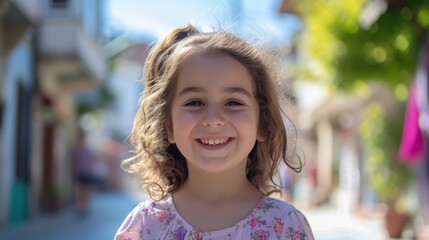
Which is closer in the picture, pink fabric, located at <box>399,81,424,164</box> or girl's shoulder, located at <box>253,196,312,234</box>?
girl's shoulder, located at <box>253,196,312,234</box>

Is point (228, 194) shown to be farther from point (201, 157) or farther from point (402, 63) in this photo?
point (402, 63)

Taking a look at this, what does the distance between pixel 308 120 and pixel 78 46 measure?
1410 centimetres

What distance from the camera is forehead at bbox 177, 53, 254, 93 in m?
2.36

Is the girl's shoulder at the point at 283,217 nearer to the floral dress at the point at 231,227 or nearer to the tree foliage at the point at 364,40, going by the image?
the floral dress at the point at 231,227

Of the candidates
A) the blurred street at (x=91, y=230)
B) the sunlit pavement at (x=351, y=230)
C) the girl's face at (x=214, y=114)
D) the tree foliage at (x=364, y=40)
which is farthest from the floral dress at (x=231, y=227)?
the sunlit pavement at (x=351, y=230)

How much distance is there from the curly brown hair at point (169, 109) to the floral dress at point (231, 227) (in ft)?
0.56

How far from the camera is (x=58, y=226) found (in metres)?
13.1

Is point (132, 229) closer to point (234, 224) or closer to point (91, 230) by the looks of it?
point (234, 224)

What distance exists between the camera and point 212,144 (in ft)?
7.72

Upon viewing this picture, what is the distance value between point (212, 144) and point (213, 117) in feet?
0.31

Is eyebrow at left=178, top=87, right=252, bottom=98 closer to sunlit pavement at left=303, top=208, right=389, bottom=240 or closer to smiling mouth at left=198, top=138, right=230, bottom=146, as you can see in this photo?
smiling mouth at left=198, top=138, right=230, bottom=146

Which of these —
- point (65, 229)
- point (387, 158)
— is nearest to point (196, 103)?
point (65, 229)

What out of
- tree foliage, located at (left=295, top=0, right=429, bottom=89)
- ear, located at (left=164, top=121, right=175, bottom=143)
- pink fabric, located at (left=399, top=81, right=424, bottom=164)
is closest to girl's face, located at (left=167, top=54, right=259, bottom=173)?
ear, located at (left=164, top=121, right=175, bottom=143)

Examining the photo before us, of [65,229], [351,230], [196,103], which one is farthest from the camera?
[351,230]
